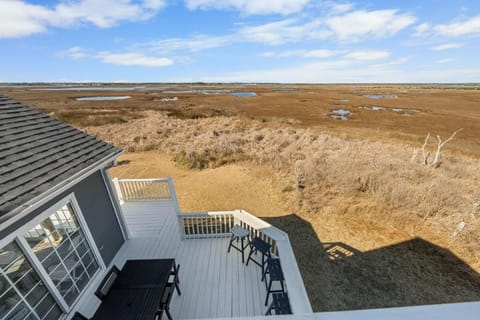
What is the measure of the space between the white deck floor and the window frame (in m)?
0.82

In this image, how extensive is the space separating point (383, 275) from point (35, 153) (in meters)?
7.77

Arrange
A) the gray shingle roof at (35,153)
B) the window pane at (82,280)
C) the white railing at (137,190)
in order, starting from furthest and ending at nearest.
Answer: the white railing at (137,190), the window pane at (82,280), the gray shingle roof at (35,153)

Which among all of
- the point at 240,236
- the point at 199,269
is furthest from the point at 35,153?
the point at 240,236

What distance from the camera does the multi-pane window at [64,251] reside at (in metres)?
3.06

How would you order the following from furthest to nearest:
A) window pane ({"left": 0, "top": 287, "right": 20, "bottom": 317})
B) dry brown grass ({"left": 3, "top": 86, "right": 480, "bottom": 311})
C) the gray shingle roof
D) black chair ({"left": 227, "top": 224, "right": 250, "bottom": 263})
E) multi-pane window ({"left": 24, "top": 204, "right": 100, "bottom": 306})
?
dry brown grass ({"left": 3, "top": 86, "right": 480, "bottom": 311}) < black chair ({"left": 227, "top": 224, "right": 250, "bottom": 263}) < multi-pane window ({"left": 24, "top": 204, "right": 100, "bottom": 306}) < the gray shingle roof < window pane ({"left": 0, "top": 287, "right": 20, "bottom": 317})

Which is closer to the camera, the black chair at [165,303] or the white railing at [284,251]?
the white railing at [284,251]

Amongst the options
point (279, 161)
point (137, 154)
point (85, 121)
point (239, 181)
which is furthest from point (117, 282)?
point (85, 121)

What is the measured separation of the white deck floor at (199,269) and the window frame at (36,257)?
0.82 meters

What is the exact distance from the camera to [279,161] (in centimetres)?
1157

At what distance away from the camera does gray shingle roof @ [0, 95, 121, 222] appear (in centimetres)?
273

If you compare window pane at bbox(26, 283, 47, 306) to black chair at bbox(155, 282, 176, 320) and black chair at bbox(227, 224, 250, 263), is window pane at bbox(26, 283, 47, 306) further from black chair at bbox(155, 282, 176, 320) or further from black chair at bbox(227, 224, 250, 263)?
black chair at bbox(227, 224, 250, 263)

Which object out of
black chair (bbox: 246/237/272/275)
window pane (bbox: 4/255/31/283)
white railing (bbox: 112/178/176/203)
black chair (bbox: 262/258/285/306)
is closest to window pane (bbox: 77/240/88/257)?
window pane (bbox: 4/255/31/283)

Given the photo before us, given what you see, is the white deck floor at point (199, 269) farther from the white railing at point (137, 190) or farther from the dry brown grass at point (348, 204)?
the dry brown grass at point (348, 204)

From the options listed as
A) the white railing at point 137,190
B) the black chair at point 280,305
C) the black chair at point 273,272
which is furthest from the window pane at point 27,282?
the white railing at point 137,190
